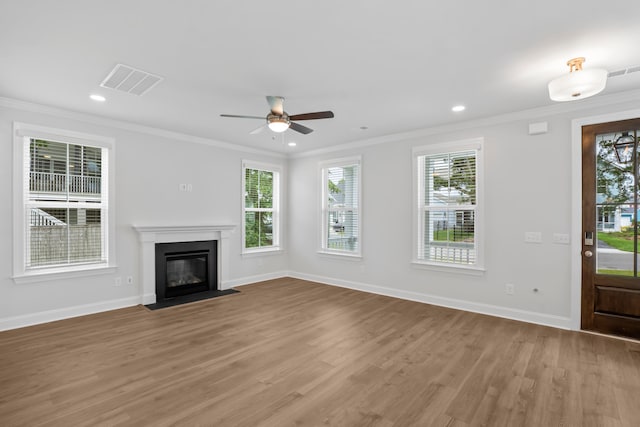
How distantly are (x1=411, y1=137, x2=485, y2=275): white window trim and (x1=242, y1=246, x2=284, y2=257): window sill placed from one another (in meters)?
2.93

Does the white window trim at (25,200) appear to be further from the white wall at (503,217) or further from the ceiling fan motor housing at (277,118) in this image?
the white wall at (503,217)

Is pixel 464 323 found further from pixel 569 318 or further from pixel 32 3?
pixel 32 3

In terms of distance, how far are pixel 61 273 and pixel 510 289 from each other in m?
5.86

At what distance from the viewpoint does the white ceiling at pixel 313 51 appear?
2.08m

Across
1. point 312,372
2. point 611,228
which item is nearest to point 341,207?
point 312,372

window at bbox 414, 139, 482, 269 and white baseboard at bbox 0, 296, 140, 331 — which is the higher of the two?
window at bbox 414, 139, 482, 269

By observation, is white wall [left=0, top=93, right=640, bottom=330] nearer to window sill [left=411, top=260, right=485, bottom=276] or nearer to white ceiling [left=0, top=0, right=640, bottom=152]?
window sill [left=411, top=260, right=485, bottom=276]

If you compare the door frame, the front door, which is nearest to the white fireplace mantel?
the door frame

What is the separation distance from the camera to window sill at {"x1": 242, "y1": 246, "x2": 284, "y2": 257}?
20.3 ft

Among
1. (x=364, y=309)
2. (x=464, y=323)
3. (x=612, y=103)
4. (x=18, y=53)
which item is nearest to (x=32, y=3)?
(x=18, y=53)

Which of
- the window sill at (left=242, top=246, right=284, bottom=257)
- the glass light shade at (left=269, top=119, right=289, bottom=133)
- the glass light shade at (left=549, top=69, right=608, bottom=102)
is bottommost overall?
the window sill at (left=242, top=246, right=284, bottom=257)

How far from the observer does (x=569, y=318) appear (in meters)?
3.77

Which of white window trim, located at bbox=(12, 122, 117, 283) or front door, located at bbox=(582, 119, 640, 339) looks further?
white window trim, located at bbox=(12, 122, 117, 283)

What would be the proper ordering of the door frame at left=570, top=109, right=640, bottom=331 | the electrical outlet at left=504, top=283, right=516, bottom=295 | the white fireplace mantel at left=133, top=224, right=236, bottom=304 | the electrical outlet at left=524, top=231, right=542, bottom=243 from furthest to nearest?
the white fireplace mantel at left=133, top=224, right=236, bottom=304
the electrical outlet at left=504, top=283, right=516, bottom=295
the electrical outlet at left=524, top=231, right=542, bottom=243
the door frame at left=570, top=109, right=640, bottom=331
